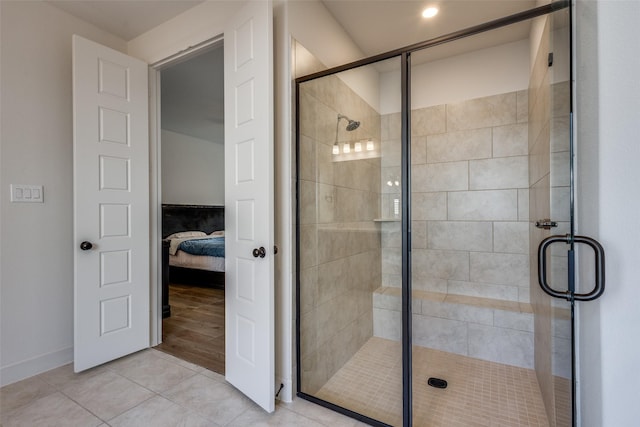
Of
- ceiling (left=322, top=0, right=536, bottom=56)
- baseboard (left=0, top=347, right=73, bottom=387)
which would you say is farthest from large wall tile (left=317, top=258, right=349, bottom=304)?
baseboard (left=0, top=347, right=73, bottom=387)

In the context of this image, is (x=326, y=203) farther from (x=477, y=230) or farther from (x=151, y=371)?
(x=151, y=371)

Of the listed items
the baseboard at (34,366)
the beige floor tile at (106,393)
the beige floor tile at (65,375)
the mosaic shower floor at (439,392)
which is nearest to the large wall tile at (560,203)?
the mosaic shower floor at (439,392)

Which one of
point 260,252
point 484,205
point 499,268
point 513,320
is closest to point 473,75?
point 484,205

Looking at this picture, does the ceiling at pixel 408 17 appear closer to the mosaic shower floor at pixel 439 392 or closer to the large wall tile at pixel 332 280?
the large wall tile at pixel 332 280

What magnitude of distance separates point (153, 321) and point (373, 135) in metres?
2.39

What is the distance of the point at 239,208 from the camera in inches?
72.5

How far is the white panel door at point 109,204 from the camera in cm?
207

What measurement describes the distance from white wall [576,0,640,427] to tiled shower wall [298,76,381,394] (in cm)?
109

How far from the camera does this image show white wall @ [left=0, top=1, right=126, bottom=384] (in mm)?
1947

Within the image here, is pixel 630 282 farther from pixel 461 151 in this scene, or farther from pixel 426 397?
pixel 461 151

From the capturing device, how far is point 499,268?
8.53 ft

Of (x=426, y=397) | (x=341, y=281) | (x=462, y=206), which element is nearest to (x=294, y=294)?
(x=341, y=281)

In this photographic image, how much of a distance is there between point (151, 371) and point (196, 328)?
0.85 metres

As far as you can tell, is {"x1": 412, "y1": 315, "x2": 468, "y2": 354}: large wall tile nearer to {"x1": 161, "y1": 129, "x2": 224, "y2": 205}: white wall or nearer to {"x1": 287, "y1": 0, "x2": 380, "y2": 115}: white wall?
{"x1": 287, "y1": 0, "x2": 380, "y2": 115}: white wall
